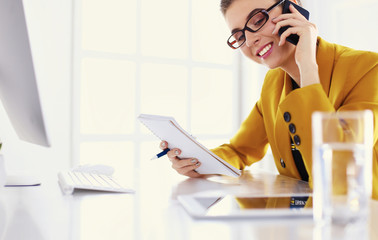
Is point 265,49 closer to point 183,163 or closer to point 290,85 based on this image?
point 290,85

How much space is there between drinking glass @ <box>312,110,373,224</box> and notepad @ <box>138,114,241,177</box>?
509mm

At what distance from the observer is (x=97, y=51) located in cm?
262

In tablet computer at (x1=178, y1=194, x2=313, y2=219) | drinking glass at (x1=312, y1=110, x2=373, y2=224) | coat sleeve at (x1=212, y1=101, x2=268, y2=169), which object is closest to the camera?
drinking glass at (x1=312, y1=110, x2=373, y2=224)

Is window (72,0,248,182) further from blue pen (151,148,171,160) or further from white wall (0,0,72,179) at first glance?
blue pen (151,148,171,160)

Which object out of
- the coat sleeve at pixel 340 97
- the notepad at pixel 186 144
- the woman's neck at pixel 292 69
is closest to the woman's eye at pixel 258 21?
the woman's neck at pixel 292 69

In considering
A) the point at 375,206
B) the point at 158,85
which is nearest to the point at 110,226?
the point at 375,206

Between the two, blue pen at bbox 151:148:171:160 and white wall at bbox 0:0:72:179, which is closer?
blue pen at bbox 151:148:171:160

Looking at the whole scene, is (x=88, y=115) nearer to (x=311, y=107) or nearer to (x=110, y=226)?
(x=311, y=107)

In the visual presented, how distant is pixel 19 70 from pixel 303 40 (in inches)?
32.2

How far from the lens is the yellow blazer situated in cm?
96

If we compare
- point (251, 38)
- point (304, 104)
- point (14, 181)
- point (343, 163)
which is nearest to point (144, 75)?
point (251, 38)

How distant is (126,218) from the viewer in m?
0.62

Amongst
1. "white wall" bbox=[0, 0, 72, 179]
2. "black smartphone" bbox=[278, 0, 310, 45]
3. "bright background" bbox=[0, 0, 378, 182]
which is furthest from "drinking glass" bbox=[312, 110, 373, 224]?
"white wall" bbox=[0, 0, 72, 179]

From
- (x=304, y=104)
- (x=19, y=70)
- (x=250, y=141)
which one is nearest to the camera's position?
(x=19, y=70)
